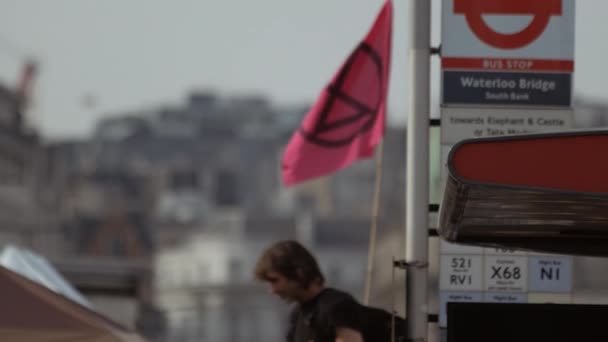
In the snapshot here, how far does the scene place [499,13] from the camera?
22.7 feet

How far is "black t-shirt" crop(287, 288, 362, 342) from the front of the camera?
6.53 metres

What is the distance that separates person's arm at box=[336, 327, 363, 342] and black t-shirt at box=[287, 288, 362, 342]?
15mm

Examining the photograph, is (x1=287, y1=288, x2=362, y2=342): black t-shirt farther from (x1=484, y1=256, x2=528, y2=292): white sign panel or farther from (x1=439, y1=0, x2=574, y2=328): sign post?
(x1=484, y1=256, x2=528, y2=292): white sign panel

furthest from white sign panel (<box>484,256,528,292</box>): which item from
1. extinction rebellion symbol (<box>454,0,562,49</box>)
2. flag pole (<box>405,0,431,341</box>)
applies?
extinction rebellion symbol (<box>454,0,562,49</box>)

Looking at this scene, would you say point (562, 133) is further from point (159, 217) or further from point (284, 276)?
point (159, 217)

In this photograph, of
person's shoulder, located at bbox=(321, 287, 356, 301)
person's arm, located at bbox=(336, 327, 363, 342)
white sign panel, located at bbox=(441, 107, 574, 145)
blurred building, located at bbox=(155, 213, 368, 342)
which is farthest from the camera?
blurred building, located at bbox=(155, 213, 368, 342)

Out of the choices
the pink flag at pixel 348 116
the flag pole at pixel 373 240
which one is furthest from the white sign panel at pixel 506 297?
the pink flag at pixel 348 116

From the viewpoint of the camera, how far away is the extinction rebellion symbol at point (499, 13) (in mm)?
6902

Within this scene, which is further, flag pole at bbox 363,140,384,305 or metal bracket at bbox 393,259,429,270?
flag pole at bbox 363,140,384,305

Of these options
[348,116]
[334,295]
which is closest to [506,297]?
[334,295]

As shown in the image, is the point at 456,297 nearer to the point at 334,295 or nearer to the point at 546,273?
the point at 546,273

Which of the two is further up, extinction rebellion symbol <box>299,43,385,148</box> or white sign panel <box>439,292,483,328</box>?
extinction rebellion symbol <box>299,43,385,148</box>

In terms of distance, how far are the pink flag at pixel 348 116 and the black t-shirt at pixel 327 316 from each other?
6.90ft

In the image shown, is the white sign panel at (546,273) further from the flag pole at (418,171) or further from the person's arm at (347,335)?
the person's arm at (347,335)
